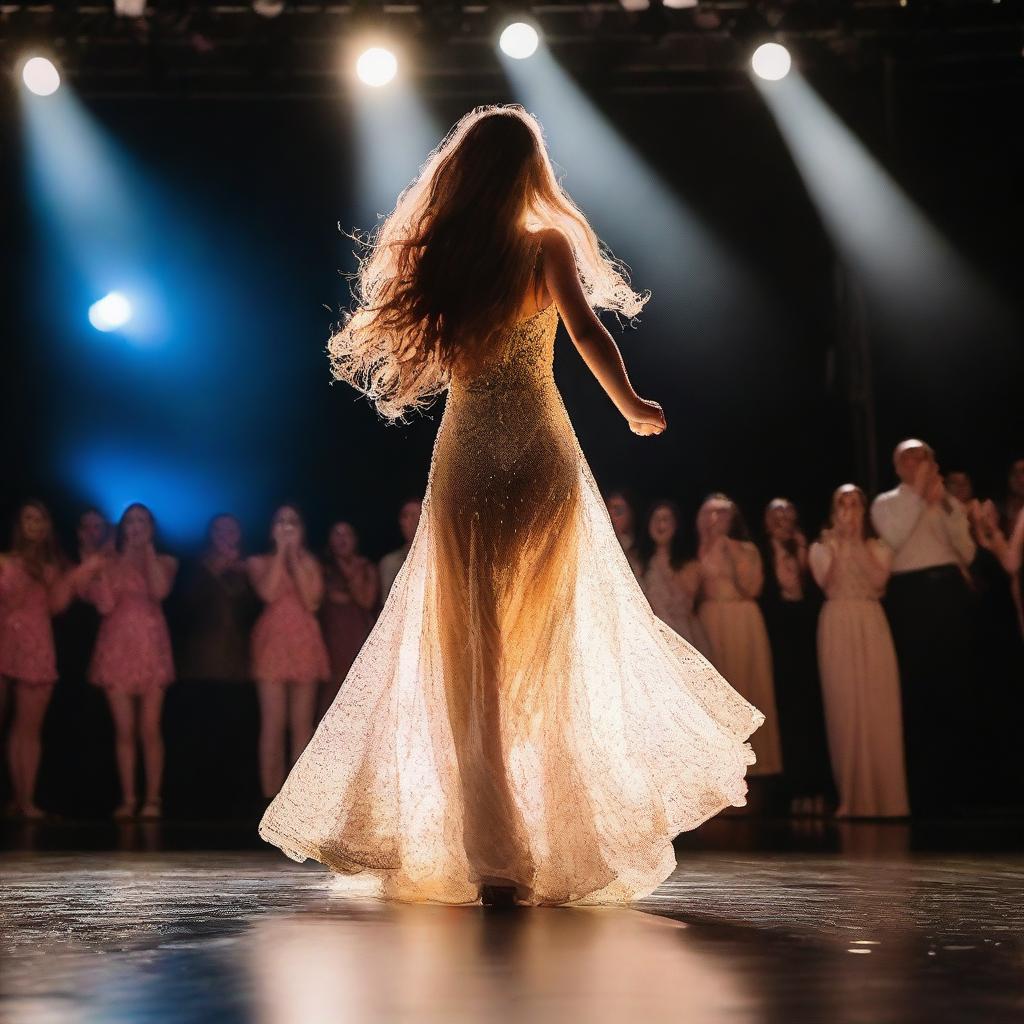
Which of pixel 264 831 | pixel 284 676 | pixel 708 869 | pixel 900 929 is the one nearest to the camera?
pixel 900 929

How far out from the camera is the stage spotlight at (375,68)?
8.95 metres

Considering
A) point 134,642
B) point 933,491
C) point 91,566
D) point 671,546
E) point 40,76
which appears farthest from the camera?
point 40,76

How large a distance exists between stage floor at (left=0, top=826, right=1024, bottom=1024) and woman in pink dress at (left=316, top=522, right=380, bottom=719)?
4832mm

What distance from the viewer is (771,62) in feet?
29.6

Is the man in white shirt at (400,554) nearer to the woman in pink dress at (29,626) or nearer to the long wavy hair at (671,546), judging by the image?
the long wavy hair at (671,546)

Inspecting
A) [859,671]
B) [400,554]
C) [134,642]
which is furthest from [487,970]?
[400,554]

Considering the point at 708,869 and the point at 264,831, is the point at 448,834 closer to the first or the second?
the point at 264,831

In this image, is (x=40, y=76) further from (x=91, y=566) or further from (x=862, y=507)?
(x=862, y=507)

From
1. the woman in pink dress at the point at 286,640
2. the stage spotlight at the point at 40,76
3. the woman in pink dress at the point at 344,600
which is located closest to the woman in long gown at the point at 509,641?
the woman in pink dress at the point at 286,640

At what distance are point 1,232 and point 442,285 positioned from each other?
7.62 meters

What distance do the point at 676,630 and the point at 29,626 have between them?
353 centimetres

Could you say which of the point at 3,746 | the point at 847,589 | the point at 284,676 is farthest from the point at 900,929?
the point at 3,746

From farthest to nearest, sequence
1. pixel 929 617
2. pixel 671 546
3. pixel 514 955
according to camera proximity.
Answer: pixel 671 546 → pixel 929 617 → pixel 514 955

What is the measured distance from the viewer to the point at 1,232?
33.9 ft
